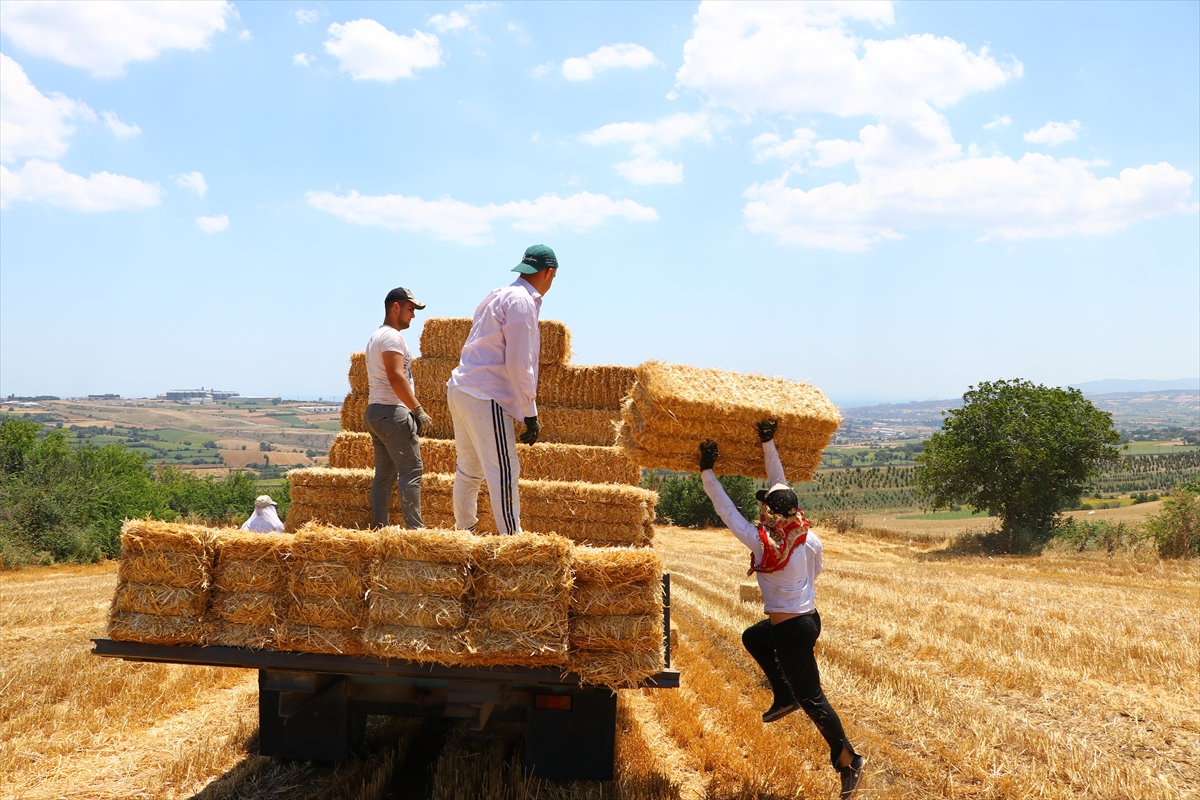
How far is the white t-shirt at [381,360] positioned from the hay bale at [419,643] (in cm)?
264

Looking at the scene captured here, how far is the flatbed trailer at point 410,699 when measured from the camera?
13.3 feet

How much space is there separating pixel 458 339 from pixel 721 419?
6.38m

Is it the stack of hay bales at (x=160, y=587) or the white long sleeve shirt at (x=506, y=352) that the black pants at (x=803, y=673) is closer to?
the white long sleeve shirt at (x=506, y=352)

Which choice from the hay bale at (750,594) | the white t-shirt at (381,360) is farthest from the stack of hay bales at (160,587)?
the hay bale at (750,594)

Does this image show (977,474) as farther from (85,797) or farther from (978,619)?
(85,797)

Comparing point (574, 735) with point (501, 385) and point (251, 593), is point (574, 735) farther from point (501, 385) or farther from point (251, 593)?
point (501, 385)

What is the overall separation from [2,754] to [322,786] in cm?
231

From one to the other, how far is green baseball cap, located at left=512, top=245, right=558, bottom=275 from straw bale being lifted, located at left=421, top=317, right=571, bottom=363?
5.98 meters

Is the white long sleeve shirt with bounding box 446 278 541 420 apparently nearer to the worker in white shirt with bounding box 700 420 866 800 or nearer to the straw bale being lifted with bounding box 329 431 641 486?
the worker in white shirt with bounding box 700 420 866 800

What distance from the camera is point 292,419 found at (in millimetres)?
148750

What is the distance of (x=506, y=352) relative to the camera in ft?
16.3

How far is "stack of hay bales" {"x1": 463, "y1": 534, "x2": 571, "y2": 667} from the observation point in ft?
12.9

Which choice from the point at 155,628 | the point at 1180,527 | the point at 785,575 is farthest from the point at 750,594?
the point at 1180,527

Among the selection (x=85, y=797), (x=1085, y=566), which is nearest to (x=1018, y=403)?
(x=1085, y=566)
